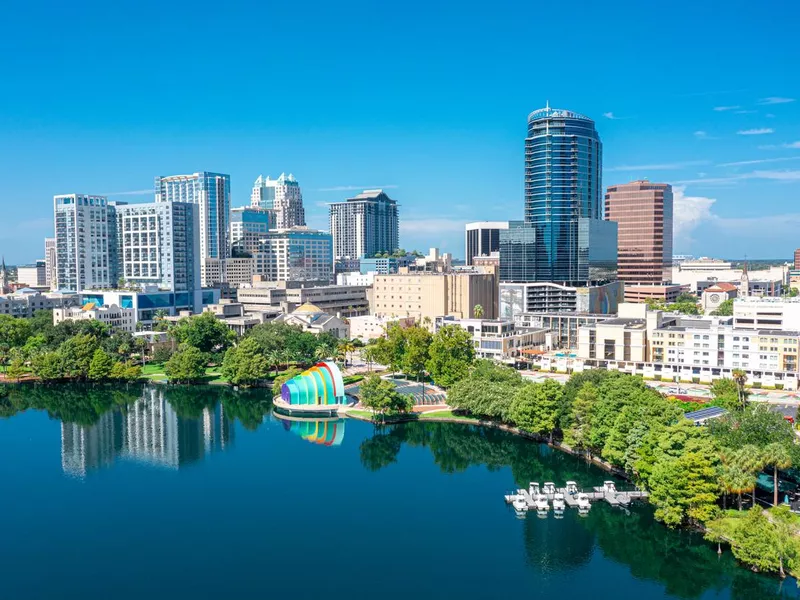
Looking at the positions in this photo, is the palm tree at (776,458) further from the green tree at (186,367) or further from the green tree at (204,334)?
the green tree at (204,334)

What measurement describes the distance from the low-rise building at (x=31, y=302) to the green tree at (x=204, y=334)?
115 feet

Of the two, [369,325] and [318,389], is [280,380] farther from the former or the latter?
[369,325]

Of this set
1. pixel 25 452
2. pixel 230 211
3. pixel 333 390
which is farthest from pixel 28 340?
pixel 230 211

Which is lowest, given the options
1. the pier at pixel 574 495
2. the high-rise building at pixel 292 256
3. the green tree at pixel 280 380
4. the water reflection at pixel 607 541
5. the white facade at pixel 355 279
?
the water reflection at pixel 607 541

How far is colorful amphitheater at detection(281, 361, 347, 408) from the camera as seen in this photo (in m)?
60.6

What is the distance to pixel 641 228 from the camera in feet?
440

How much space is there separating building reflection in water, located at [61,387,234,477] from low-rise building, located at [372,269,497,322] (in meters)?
46.7

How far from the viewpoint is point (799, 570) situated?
94.9 feet

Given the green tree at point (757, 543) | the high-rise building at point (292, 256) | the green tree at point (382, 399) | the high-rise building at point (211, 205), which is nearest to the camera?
the green tree at point (757, 543)

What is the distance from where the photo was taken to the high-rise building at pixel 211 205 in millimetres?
176250

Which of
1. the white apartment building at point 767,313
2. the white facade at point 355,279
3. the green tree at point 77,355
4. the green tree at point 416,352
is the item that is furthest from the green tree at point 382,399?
the white facade at point 355,279

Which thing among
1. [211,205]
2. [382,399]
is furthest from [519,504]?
[211,205]

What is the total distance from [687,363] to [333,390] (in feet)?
108

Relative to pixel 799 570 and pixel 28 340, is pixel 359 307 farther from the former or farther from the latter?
pixel 799 570
